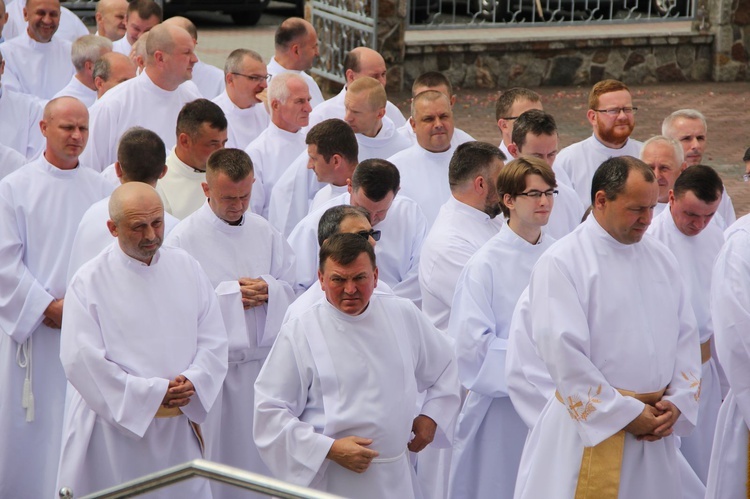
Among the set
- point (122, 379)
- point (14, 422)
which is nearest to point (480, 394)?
point (122, 379)

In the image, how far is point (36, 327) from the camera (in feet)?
20.7

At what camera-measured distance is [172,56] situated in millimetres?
8406

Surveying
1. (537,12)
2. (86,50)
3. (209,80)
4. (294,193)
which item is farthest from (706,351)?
(537,12)

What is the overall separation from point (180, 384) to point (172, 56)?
369 centimetres

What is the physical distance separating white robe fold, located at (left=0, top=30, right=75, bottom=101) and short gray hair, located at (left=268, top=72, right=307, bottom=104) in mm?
3204

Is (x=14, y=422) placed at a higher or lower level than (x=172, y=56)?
lower

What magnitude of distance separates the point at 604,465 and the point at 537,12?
12.5 meters

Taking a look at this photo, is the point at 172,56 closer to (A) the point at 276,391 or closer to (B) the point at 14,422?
(B) the point at 14,422

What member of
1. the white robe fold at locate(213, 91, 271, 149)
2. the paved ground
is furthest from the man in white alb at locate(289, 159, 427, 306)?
the paved ground

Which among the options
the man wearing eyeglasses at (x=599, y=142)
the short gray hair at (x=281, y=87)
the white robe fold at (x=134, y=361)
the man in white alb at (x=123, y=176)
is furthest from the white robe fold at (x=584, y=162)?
the white robe fold at (x=134, y=361)

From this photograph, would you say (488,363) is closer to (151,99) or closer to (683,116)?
(683,116)

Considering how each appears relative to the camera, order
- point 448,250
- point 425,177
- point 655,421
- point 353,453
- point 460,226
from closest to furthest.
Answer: point 353,453, point 655,421, point 448,250, point 460,226, point 425,177

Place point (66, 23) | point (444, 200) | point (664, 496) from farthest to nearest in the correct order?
1. point (66, 23)
2. point (444, 200)
3. point (664, 496)

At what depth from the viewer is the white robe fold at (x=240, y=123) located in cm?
872
